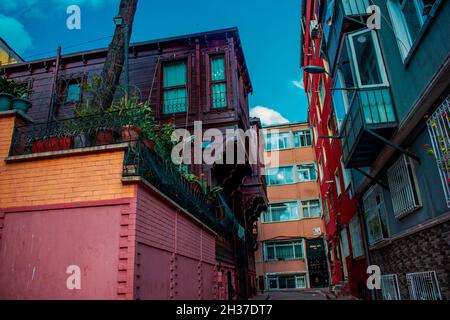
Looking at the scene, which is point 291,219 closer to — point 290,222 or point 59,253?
point 290,222

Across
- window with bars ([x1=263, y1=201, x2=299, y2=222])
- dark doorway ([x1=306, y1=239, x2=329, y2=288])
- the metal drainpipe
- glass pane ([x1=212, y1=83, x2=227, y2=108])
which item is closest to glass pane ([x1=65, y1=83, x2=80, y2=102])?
glass pane ([x1=212, y1=83, x2=227, y2=108])

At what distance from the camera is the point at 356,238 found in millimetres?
14703

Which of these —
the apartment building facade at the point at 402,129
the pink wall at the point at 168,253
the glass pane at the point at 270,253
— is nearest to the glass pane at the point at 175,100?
the pink wall at the point at 168,253

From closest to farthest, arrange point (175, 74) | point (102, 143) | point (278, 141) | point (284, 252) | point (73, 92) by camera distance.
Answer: point (102, 143), point (175, 74), point (73, 92), point (284, 252), point (278, 141)

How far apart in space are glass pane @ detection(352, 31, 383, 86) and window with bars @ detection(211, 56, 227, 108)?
5288 millimetres

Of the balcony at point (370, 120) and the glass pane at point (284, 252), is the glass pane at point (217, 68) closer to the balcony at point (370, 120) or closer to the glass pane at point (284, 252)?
the balcony at point (370, 120)

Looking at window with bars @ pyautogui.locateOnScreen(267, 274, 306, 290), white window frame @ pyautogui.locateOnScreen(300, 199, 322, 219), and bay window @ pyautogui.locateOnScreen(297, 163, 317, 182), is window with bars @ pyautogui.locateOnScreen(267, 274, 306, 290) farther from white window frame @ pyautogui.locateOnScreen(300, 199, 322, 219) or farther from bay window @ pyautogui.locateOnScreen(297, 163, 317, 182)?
bay window @ pyautogui.locateOnScreen(297, 163, 317, 182)

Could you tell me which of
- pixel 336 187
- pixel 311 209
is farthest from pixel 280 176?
pixel 336 187

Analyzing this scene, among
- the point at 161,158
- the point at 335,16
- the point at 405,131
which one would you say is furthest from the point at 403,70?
the point at 161,158

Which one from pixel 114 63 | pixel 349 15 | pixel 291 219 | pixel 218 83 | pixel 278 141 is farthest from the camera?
pixel 278 141

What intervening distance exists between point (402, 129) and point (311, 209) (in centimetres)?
2287

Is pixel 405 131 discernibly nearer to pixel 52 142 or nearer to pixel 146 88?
pixel 52 142

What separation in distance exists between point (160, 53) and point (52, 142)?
929 centimetres

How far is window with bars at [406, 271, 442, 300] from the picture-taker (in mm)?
7172
